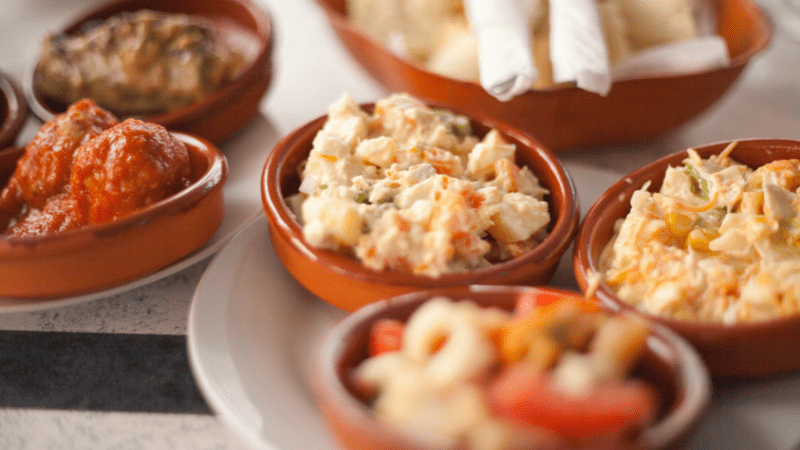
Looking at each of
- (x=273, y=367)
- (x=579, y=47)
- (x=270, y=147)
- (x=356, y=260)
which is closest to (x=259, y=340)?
(x=273, y=367)

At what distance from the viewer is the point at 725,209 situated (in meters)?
1.28

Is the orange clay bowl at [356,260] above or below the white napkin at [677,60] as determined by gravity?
below

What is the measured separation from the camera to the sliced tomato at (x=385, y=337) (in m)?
0.93

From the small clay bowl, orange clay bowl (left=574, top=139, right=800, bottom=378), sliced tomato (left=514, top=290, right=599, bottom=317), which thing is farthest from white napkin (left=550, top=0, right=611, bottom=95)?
the small clay bowl

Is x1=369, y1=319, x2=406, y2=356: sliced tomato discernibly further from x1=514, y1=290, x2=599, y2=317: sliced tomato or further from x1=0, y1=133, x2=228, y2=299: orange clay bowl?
x1=0, y1=133, x2=228, y2=299: orange clay bowl

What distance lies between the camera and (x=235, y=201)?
1.62 m

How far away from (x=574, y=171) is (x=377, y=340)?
98 cm

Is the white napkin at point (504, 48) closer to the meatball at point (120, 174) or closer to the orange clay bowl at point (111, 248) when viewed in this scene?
the orange clay bowl at point (111, 248)

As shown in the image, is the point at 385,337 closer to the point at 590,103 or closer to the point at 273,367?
the point at 273,367

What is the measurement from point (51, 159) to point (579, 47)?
Answer: 1325 mm

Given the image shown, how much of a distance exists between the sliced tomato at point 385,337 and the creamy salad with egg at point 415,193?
0.20m

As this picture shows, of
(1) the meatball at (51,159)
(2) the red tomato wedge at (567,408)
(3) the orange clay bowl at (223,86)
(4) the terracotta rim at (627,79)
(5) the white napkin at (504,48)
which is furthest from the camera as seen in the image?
(3) the orange clay bowl at (223,86)

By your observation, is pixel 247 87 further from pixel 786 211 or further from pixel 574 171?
pixel 786 211

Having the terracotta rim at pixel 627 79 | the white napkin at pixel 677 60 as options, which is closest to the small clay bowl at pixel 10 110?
the terracotta rim at pixel 627 79
